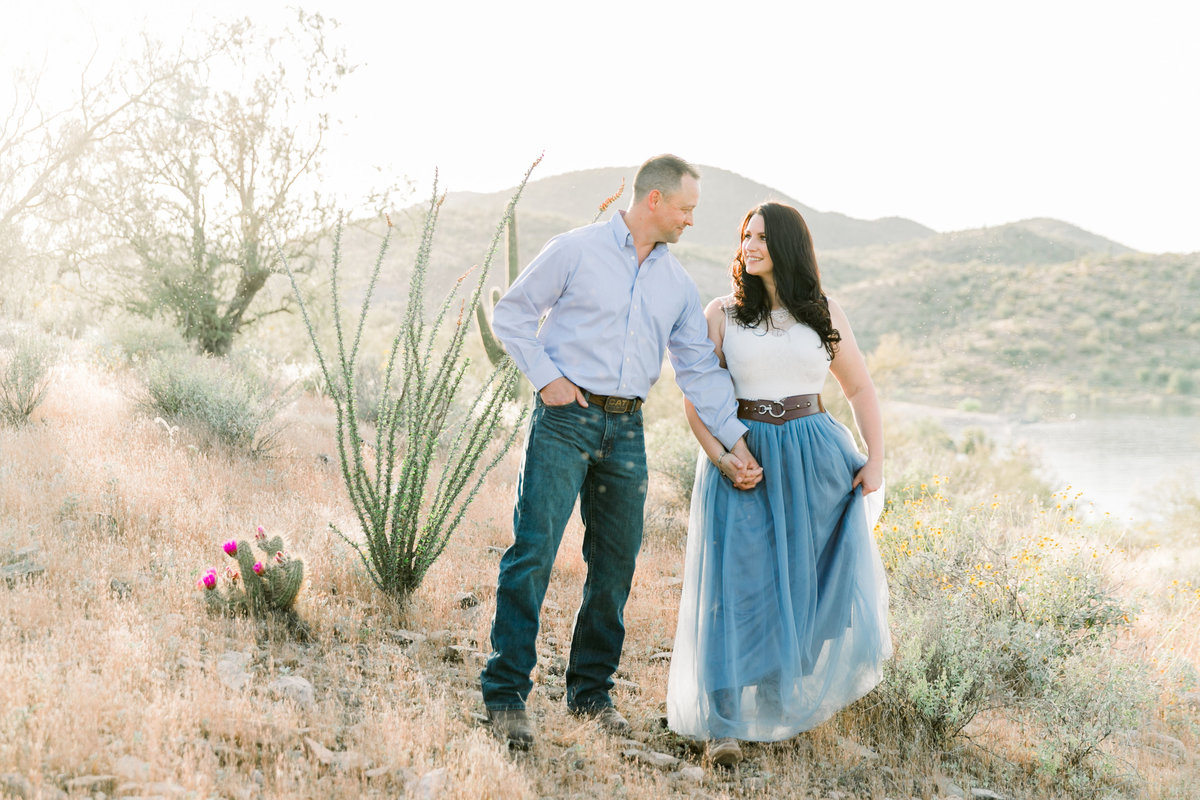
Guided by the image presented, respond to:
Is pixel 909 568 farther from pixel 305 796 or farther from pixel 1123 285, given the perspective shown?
pixel 1123 285

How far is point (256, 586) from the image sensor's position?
3949 mm

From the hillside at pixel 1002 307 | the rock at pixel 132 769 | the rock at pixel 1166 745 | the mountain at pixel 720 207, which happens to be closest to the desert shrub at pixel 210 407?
the rock at pixel 132 769

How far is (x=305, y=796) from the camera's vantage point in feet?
8.38

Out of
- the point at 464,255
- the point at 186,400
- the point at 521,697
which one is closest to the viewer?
the point at 521,697

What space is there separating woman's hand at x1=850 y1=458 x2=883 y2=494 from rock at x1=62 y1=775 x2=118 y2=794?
2.81 metres

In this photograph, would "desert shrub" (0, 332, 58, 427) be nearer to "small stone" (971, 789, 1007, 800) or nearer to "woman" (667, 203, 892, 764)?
"woman" (667, 203, 892, 764)

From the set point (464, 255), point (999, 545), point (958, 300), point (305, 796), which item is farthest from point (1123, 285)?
point (305, 796)

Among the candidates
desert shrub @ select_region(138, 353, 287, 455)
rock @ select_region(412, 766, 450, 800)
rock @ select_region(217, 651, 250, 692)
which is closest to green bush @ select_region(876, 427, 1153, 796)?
rock @ select_region(412, 766, 450, 800)

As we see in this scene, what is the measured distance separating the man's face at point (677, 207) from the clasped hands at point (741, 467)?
2.89 ft

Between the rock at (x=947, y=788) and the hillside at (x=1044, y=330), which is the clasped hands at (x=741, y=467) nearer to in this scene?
the rock at (x=947, y=788)

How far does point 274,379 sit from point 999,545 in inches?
354

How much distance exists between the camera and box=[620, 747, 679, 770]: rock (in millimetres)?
3252

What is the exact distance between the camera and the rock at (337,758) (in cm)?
278

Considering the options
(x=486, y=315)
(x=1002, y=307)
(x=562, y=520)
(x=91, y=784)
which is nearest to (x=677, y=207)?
(x=562, y=520)
